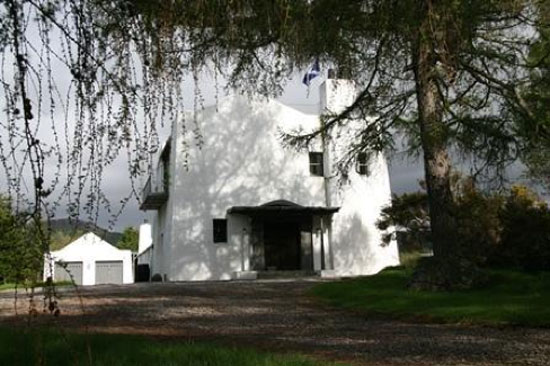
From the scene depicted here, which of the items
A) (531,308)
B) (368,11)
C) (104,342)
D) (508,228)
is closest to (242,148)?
(508,228)

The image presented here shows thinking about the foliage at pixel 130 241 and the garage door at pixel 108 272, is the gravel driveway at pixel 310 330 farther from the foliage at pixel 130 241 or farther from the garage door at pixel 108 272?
the foliage at pixel 130 241

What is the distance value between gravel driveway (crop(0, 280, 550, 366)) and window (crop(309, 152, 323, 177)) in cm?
1256

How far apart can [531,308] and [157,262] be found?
70.6ft

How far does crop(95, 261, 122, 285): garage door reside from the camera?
1484 inches

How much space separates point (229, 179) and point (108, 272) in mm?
16595

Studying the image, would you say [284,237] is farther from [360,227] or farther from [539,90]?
[539,90]

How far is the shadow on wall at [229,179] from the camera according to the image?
23.7m

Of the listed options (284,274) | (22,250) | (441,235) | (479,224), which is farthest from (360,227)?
(22,250)

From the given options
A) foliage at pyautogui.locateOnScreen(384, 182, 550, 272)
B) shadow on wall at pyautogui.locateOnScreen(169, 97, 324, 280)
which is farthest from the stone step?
foliage at pyautogui.locateOnScreen(384, 182, 550, 272)

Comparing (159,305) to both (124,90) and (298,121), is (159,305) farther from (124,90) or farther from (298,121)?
(298,121)

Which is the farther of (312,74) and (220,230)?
(220,230)

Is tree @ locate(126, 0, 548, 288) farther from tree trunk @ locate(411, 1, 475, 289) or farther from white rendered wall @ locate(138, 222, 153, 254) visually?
white rendered wall @ locate(138, 222, 153, 254)

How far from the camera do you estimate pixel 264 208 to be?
23562 millimetres

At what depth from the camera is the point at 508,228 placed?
16.2 meters
